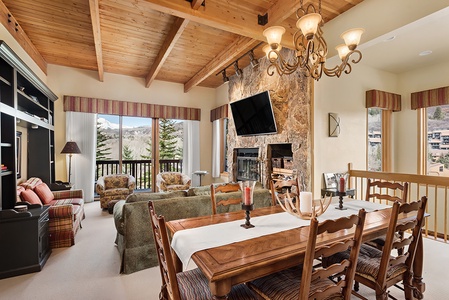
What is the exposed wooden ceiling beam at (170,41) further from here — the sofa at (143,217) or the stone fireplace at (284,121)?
the sofa at (143,217)

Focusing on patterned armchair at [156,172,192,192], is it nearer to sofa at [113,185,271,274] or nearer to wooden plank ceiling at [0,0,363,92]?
wooden plank ceiling at [0,0,363,92]

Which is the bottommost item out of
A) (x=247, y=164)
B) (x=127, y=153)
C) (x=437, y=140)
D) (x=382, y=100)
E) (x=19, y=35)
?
(x=247, y=164)

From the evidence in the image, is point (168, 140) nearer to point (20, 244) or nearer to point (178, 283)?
point (20, 244)

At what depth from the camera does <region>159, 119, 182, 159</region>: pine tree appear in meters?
6.88

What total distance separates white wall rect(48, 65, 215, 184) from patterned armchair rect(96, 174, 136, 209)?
1255 millimetres

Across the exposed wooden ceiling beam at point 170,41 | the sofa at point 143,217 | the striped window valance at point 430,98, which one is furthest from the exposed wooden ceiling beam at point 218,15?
the striped window valance at point 430,98

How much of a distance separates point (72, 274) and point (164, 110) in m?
4.79

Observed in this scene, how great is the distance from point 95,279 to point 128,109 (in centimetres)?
466

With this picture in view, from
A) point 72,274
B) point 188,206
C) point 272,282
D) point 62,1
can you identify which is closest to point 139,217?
point 188,206

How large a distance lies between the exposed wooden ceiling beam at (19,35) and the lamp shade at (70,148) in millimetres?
1734

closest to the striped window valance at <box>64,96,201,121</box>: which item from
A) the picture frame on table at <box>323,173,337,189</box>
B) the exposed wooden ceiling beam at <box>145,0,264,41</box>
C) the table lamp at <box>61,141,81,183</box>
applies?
the table lamp at <box>61,141,81,183</box>

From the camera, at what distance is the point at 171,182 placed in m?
5.84

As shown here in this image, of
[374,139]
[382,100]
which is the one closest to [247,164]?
[374,139]

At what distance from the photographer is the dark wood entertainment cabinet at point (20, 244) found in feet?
7.73
